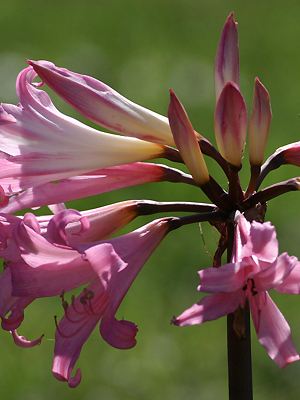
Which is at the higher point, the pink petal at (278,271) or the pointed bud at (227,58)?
the pointed bud at (227,58)

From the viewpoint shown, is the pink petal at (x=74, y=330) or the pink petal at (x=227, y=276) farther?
the pink petal at (x=74, y=330)

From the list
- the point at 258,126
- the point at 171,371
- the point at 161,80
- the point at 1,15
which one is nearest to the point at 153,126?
the point at 258,126

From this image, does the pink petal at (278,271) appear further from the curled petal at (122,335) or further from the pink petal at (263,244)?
the curled petal at (122,335)

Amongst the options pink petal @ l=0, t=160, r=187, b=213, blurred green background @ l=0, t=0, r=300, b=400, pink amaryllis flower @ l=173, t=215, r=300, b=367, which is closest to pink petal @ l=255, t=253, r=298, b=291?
pink amaryllis flower @ l=173, t=215, r=300, b=367

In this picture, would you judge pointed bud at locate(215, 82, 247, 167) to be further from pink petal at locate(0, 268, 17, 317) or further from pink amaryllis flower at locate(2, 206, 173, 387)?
pink petal at locate(0, 268, 17, 317)

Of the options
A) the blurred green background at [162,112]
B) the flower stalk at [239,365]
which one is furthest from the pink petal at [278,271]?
the blurred green background at [162,112]

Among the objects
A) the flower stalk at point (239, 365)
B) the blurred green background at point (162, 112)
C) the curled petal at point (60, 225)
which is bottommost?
the blurred green background at point (162, 112)
